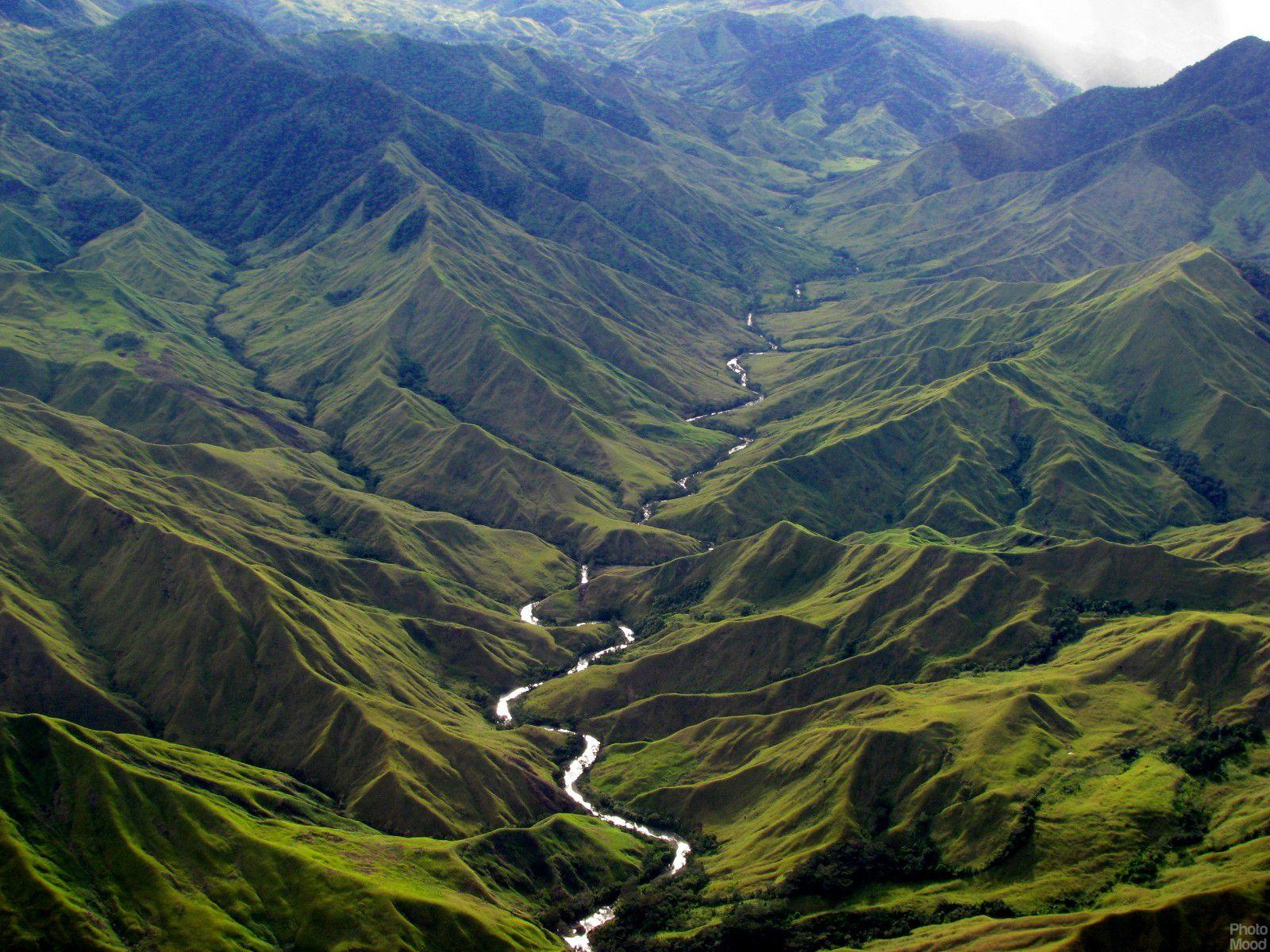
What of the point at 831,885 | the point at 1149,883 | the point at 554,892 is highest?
the point at 1149,883

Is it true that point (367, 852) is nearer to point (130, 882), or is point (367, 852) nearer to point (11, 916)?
point (130, 882)

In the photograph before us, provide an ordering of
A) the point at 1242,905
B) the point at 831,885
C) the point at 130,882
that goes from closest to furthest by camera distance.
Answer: the point at 1242,905, the point at 130,882, the point at 831,885

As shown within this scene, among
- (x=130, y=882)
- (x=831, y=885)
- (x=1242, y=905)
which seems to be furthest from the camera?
(x=831, y=885)

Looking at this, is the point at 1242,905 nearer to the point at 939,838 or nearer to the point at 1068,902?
the point at 1068,902

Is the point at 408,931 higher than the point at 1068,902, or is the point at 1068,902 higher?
the point at 1068,902

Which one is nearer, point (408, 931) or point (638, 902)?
point (408, 931)

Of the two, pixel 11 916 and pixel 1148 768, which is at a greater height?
pixel 1148 768

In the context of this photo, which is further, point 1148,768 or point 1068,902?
point 1148,768

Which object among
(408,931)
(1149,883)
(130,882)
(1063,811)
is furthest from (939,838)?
(130,882)

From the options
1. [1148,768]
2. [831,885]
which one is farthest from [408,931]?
[1148,768]
